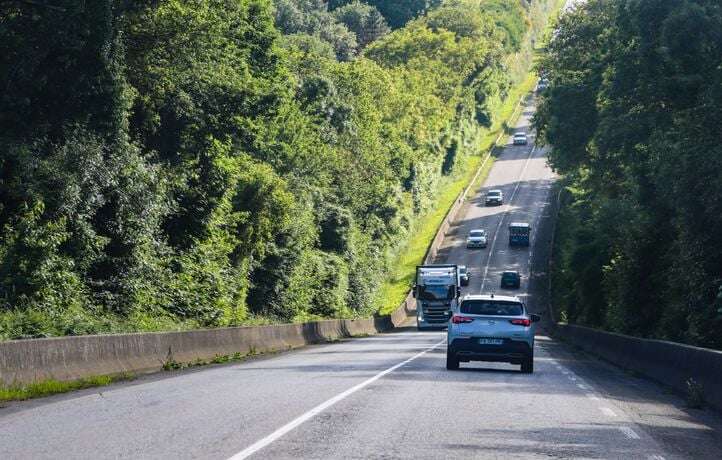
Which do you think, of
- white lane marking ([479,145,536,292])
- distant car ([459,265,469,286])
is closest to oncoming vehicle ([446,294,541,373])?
distant car ([459,265,469,286])

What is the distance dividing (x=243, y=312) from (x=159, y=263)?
32.8 feet

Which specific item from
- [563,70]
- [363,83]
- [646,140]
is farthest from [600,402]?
[363,83]

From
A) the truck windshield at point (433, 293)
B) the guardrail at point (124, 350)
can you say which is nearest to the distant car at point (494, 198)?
the truck windshield at point (433, 293)

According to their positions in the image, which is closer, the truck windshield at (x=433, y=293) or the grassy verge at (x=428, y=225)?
the truck windshield at (x=433, y=293)

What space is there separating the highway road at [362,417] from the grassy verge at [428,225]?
215 ft

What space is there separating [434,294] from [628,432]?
55614mm

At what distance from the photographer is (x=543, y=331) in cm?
7700

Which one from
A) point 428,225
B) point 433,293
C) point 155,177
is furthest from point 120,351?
point 428,225

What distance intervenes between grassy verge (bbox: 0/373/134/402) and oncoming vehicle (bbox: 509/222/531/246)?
310 ft

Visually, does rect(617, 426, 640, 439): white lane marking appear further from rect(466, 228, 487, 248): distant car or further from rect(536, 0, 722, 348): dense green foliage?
rect(466, 228, 487, 248): distant car

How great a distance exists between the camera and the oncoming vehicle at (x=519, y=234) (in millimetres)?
113375

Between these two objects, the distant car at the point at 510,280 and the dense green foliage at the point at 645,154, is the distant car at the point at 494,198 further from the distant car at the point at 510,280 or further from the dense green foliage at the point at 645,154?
the dense green foliage at the point at 645,154

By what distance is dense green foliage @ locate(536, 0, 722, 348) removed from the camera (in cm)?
3381

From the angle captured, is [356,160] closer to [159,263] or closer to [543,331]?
[543,331]
